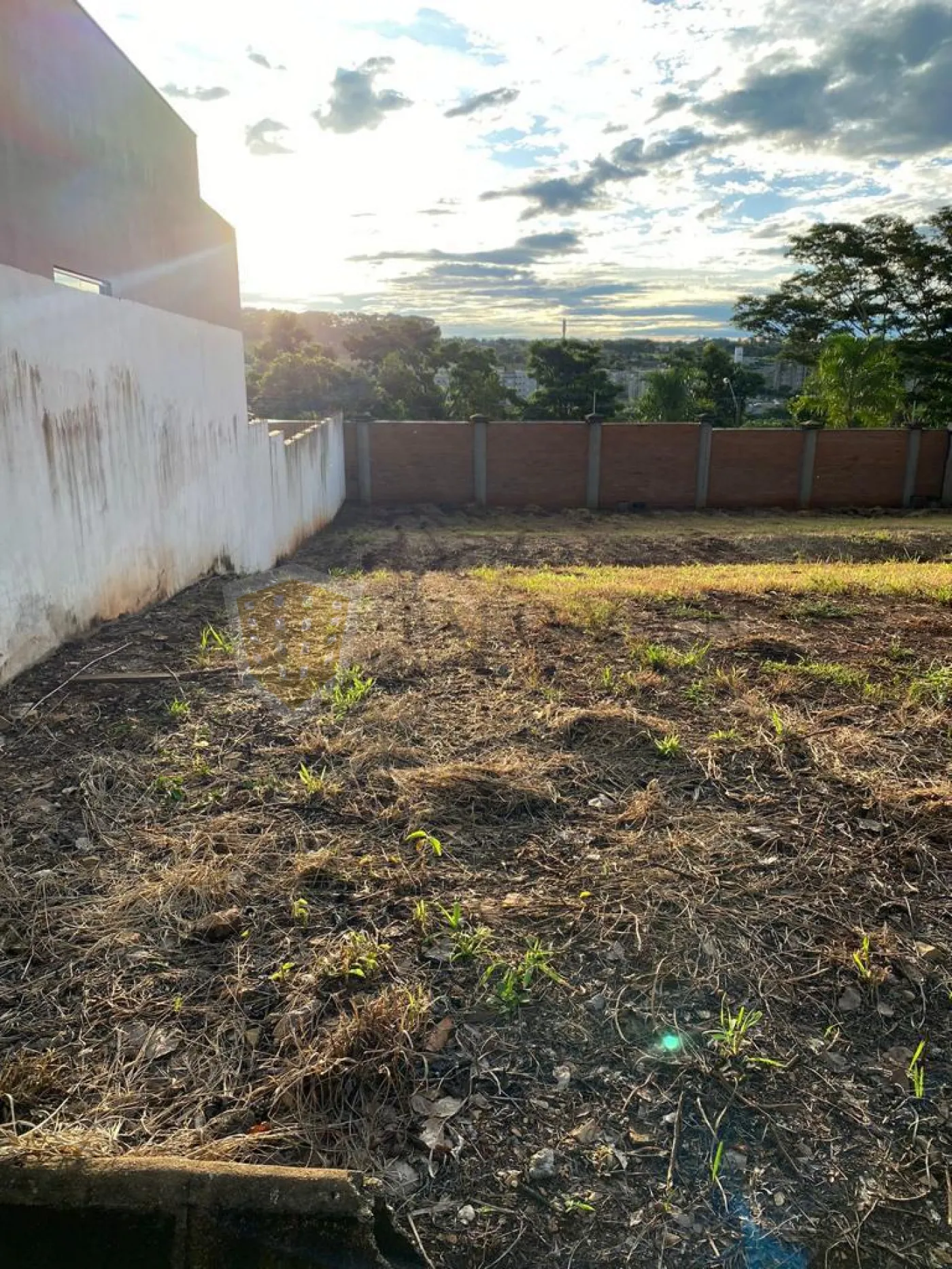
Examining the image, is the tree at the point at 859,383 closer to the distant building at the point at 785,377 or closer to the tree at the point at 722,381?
the tree at the point at 722,381

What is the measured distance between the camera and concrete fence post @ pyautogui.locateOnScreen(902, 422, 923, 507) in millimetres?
20688

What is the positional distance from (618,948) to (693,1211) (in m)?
0.73

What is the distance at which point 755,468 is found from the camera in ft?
67.1

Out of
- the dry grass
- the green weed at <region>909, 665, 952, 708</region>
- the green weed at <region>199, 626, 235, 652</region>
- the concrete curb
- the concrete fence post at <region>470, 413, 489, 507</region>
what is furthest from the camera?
the concrete fence post at <region>470, 413, 489, 507</region>

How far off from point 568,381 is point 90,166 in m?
27.3

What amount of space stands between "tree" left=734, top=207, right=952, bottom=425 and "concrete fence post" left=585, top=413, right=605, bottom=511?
33.8ft

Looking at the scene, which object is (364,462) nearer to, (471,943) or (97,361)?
(97,361)

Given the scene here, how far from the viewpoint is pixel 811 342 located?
33375 mm

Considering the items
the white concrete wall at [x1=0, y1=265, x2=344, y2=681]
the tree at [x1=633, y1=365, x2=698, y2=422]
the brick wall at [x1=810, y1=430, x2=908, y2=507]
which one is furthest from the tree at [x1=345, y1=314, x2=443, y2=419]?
the white concrete wall at [x1=0, y1=265, x2=344, y2=681]

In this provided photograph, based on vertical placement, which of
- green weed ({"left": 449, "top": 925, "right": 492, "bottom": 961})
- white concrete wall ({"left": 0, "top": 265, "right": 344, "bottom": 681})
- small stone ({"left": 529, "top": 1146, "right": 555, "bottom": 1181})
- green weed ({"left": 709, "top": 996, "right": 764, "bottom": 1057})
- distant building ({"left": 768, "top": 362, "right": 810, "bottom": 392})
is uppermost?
distant building ({"left": 768, "top": 362, "right": 810, "bottom": 392})

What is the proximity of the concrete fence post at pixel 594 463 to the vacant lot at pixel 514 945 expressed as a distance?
15897 mm

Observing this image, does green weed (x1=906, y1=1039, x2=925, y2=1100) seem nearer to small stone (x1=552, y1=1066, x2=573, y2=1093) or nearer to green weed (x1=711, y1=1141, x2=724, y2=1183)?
green weed (x1=711, y1=1141, x2=724, y2=1183)

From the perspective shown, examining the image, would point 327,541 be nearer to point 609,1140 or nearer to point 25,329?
point 25,329

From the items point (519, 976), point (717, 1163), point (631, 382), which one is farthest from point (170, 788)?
point (631, 382)
